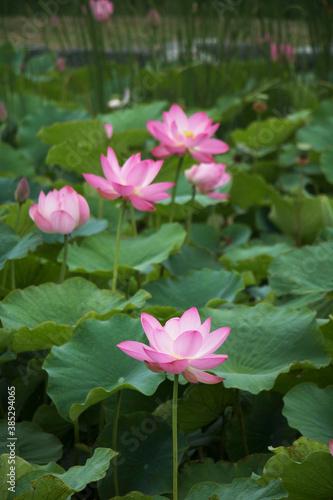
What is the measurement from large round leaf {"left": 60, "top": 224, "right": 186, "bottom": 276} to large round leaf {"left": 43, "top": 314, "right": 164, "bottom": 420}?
23 cm

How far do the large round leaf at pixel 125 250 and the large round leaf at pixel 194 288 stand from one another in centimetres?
6

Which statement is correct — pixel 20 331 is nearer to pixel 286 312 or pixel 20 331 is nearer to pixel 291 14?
pixel 286 312

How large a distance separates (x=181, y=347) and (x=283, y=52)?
7.45 feet

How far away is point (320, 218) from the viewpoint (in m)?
1.59

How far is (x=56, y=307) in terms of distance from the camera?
0.91 m

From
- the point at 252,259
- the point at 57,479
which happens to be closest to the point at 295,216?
the point at 252,259

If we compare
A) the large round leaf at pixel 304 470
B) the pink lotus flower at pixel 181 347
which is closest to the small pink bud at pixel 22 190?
the pink lotus flower at pixel 181 347

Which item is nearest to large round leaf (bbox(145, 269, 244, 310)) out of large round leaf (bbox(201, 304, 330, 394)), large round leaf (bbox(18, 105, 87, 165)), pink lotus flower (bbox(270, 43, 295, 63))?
large round leaf (bbox(201, 304, 330, 394))

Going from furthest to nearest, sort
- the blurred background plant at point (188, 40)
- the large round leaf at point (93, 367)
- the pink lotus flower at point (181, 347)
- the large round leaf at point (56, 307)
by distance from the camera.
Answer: the blurred background plant at point (188, 40), the large round leaf at point (56, 307), the large round leaf at point (93, 367), the pink lotus flower at point (181, 347)

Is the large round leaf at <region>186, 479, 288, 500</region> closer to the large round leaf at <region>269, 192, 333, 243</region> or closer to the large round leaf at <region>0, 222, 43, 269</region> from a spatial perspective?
the large round leaf at <region>0, 222, 43, 269</region>

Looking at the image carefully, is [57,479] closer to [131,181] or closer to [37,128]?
[131,181]

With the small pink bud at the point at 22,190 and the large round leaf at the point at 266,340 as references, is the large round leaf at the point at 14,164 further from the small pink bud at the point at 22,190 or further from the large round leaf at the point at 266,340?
the large round leaf at the point at 266,340

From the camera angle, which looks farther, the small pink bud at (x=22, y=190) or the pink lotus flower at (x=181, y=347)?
the small pink bud at (x=22, y=190)

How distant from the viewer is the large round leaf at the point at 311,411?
732 millimetres
